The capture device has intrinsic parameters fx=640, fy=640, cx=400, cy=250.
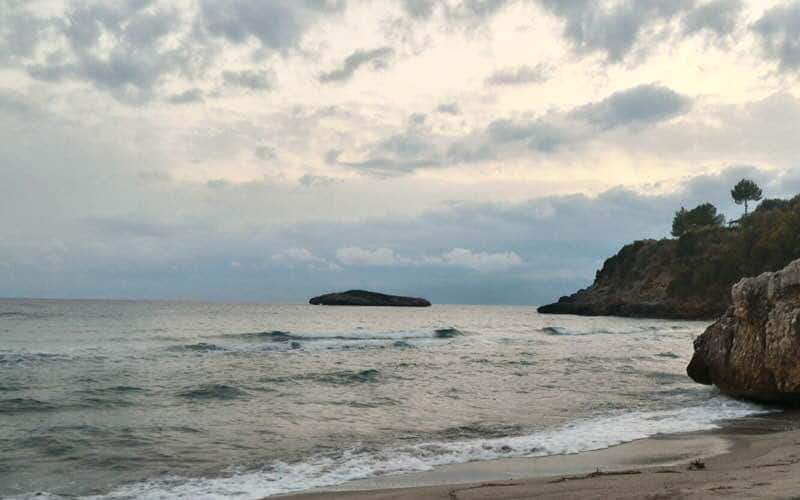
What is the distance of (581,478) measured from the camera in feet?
28.4

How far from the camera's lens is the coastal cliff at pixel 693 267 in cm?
7881

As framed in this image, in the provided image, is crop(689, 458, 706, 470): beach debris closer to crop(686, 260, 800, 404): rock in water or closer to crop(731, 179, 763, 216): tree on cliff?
crop(686, 260, 800, 404): rock in water

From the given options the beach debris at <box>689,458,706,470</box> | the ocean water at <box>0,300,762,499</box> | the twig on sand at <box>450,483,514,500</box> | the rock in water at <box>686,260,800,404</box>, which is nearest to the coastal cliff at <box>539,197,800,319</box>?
the ocean water at <box>0,300,762,499</box>

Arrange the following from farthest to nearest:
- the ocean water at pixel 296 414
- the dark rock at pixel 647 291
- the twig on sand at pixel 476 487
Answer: the dark rock at pixel 647 291
the ocean water at pixel 296 414
the twig on sand at pixel 476 487

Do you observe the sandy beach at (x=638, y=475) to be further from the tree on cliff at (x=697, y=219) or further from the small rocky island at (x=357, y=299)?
the small rocky island at (x=357, y=299)

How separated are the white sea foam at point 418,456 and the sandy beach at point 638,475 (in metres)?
0.49


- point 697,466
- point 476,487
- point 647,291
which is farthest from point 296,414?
point 647,291

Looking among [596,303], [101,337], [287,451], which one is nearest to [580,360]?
[287,451]

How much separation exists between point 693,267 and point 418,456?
9540cm

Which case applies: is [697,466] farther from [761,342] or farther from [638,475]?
[761,342]

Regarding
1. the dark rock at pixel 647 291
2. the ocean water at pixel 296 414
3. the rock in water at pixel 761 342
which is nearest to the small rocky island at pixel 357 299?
the dark rock at pixel 647 291

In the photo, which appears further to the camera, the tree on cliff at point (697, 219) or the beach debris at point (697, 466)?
the tree on cliff at point (697, 219)

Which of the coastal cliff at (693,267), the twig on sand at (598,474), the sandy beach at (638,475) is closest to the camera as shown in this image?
the sandy beach at (638,475)

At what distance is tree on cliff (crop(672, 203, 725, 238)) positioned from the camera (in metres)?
120
